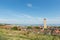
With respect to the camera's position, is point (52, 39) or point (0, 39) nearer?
point (0, 39)

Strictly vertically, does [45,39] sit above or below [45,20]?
below

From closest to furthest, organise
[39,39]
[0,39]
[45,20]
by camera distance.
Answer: [0,39]
[39,39]
[45,20]

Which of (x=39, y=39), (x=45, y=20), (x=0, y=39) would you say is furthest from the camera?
(x=45, y=20)

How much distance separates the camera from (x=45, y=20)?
23844 mm

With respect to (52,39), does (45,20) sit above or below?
above

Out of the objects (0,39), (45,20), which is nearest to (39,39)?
(0,39)

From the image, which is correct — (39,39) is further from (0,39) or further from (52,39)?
(0,39)

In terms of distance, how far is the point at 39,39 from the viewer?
11562 millimetres

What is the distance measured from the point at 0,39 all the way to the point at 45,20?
46.9 ft

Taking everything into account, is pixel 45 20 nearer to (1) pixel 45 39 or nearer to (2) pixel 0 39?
(1) pixel 45 39

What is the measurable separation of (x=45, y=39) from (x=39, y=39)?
49 centimetres

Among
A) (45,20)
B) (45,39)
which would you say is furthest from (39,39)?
(45,20)

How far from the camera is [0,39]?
34.0ft

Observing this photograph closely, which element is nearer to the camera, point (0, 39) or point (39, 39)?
point (0, 39)
